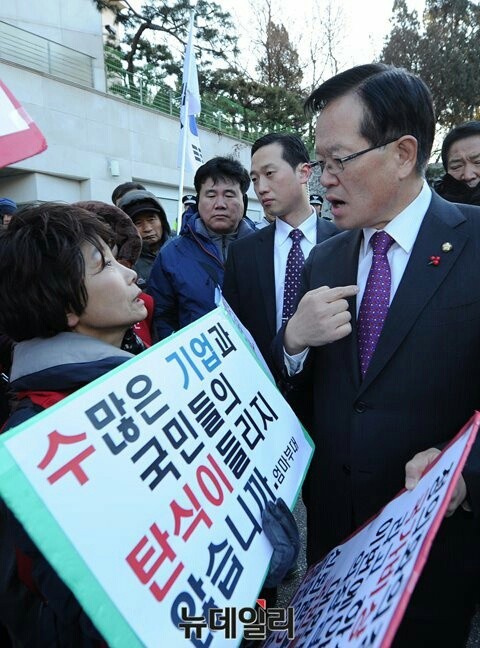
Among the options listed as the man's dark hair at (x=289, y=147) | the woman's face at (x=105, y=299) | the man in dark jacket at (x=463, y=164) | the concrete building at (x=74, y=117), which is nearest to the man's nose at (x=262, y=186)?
the man's dark hair at (x=289, y=147)

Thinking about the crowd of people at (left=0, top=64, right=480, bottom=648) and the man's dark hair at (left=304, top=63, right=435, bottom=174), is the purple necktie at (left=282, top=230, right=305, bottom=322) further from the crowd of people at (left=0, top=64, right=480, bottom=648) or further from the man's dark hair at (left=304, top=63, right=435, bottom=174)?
the man's dark hair at (left=304, top=63, right=435, bottom=174)

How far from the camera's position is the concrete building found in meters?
10.9

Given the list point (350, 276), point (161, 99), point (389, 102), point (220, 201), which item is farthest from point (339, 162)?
point (161, 99)

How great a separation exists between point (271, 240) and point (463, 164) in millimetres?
1338

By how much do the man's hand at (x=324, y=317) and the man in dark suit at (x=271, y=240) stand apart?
3.18ft

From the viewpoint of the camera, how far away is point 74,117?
38.3ft

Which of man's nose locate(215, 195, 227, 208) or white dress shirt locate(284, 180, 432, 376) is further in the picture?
man's nose locate(215, 195, 227, 208)

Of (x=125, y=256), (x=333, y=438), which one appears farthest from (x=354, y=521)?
(x=125, y=256)

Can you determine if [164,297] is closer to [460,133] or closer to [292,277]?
[292,277]

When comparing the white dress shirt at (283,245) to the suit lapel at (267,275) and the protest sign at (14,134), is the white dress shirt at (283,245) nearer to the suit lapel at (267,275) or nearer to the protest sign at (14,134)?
the suit lapel at (267,275)

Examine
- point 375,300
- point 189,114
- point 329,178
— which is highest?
point 329,178

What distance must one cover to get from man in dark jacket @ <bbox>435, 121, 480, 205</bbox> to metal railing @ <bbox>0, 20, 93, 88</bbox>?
35.0 ft

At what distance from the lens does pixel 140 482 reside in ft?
2.61

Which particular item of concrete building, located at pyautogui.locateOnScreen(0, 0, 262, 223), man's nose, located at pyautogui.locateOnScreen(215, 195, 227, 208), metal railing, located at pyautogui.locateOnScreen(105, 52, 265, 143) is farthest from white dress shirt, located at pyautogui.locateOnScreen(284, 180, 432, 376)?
metal railing, located at pyautogui.locateOnScreen(105, 52, 265, 143)
